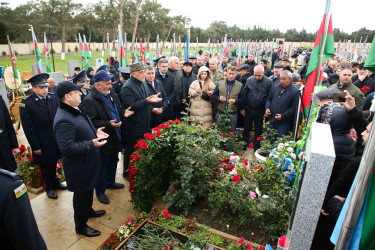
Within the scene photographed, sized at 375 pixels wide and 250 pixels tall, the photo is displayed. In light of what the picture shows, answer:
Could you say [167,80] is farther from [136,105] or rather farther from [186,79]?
[136,105]

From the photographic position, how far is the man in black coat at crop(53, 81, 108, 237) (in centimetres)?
284

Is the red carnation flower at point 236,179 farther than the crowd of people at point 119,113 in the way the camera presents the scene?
Yes

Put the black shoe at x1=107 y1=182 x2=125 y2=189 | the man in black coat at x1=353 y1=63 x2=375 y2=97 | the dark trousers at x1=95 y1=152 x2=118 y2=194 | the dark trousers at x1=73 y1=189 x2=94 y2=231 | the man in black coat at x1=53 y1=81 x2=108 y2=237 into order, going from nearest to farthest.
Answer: the man in black coat at x1=53 y1=81 x2=108 y2=237 → the dark trousers at x1=73 y1=189 x2=94 y2=231 → the dark trousers at x1=95 y1=152 x2=118 y2=194 → the black shoe at x1=107 y1=182 x2=125 y2=189 → the man in black coat at x1=353 y1=63 x2=375 y2=97

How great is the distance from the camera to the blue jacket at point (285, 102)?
5164 mm

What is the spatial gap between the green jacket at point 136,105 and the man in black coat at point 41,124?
3.98ft

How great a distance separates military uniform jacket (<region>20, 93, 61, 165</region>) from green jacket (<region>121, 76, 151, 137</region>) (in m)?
1.21

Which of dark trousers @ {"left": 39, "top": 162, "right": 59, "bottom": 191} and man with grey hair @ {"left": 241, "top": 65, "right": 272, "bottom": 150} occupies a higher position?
man with grey hair @ {"left": 241, "top": 65, "right": 272, "bottom": 150}

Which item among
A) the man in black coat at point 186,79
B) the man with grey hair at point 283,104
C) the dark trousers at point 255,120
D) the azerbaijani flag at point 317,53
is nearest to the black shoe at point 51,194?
the man in black coat at point 186,79

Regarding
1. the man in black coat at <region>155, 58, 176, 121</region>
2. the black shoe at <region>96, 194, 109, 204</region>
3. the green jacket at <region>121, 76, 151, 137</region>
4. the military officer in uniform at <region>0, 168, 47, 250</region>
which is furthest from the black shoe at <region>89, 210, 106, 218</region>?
the man in black coat at <region>155, 58, 176, 121</region>

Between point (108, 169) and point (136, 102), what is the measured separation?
1272 millimetres

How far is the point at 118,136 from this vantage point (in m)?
4.14

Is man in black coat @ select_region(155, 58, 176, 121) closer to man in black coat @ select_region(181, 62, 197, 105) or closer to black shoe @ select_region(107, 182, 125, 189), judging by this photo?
man in black coat @ select_region(181, 62, 197, 105)

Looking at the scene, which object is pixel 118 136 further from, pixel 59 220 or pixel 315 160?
pixel 315 160

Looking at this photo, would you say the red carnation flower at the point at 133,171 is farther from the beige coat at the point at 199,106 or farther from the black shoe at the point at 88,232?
the beige coat at the point at 199,106
